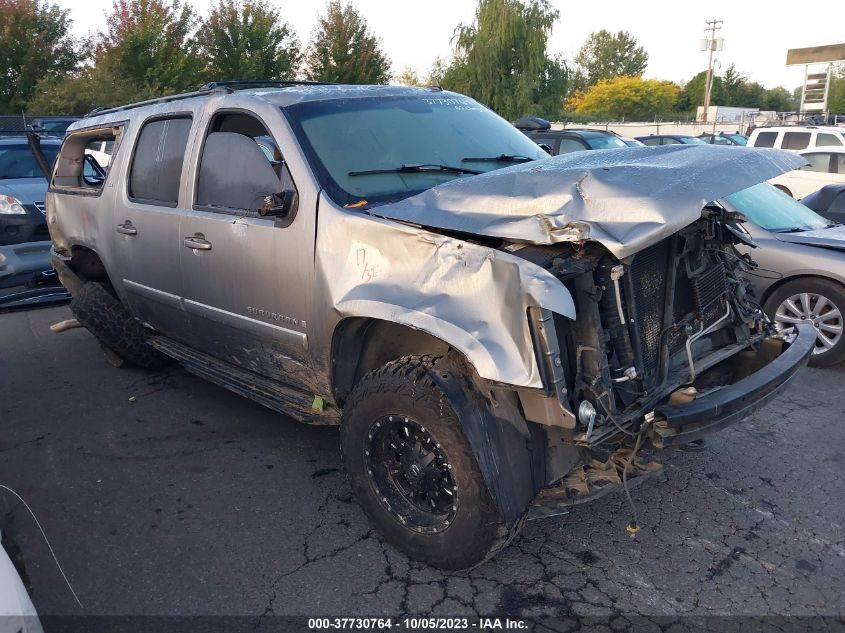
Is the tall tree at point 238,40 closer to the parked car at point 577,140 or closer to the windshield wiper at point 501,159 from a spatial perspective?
the parked car at point 577,140

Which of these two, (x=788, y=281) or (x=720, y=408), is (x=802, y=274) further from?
(x=720, y=408)

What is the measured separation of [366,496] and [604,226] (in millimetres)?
1613

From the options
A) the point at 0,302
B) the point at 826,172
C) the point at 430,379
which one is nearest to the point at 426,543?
the point at 430,379

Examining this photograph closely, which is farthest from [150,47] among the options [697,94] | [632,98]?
[697,94]

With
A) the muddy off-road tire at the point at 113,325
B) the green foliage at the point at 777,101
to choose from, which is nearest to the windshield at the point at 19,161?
the muddy off-road tire at the point at 113,325

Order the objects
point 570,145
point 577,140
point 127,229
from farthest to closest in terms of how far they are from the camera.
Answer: point 570,145 → point 577,140 → point 127,229

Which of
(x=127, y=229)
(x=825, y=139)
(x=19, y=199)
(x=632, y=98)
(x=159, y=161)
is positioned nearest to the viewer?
(x=159, y=161)

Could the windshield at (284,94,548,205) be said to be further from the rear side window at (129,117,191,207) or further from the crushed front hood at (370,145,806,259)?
the rear side window at (129,117,191,207)

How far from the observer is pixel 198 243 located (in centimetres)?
407

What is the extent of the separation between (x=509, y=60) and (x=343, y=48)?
26.7ft

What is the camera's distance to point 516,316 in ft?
8.46

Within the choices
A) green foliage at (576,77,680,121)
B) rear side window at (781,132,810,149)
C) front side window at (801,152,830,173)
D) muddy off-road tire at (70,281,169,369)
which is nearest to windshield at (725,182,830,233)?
muddy off-road tire at (70,281,169,369)

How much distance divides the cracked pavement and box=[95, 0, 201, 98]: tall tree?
2487cm

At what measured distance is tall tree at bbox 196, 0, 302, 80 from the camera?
95.5 feet
